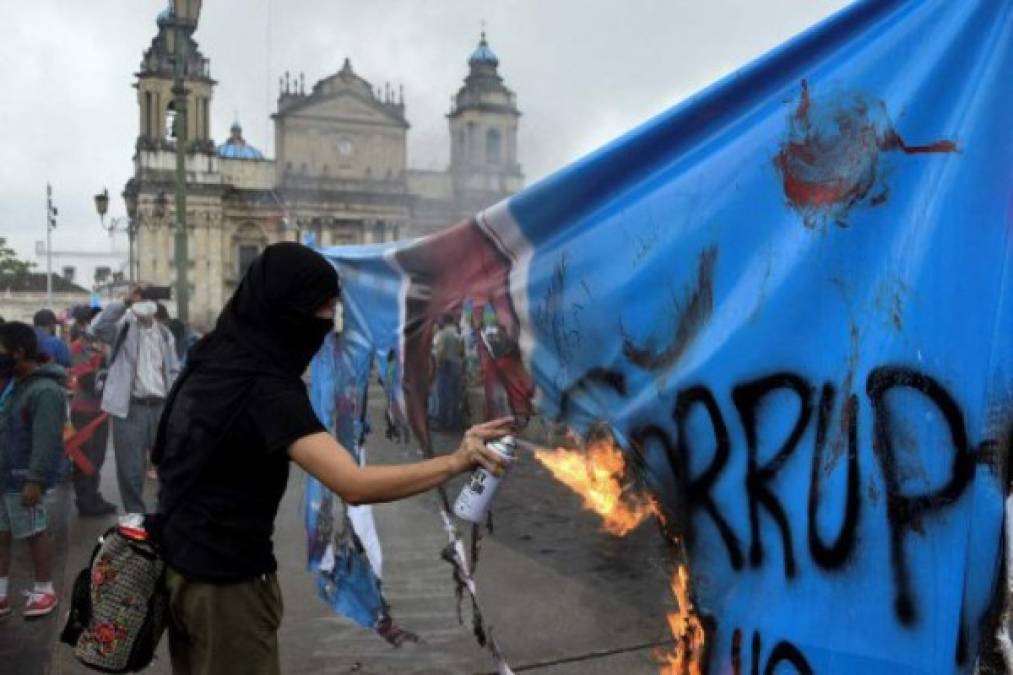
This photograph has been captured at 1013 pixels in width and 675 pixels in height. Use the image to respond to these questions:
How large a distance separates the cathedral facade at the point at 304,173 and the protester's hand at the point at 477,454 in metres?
46.1

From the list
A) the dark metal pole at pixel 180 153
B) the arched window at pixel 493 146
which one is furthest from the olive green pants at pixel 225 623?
the arched window at pixel 493 146

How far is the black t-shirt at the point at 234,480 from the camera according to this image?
92.0 inches

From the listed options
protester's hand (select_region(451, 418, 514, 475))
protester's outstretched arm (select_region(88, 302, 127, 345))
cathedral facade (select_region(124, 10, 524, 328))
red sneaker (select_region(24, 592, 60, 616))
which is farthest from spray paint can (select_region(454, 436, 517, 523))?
cathedral facade (select_region(124, 10, 524, 328))

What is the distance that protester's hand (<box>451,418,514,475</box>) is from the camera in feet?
7.48

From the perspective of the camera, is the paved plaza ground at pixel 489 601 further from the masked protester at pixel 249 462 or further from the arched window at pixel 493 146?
the arched window at pixel 493 146

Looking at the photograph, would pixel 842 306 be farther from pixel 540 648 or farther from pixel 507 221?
pixel 540 648

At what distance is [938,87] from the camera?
5.87 ft

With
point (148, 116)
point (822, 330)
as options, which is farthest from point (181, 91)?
point (148, 116)

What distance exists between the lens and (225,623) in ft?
8.03

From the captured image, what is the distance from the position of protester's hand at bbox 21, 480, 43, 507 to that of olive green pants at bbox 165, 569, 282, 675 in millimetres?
2677

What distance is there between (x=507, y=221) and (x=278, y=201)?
177 feet

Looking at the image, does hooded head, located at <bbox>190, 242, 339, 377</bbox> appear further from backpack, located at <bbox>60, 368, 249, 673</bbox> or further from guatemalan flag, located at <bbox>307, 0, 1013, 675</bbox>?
guatemalan flag, located at <bbox>307, 0, 1013, 675</bbox>

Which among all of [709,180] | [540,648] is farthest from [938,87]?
[540,648]

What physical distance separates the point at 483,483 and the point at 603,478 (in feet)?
1.68
